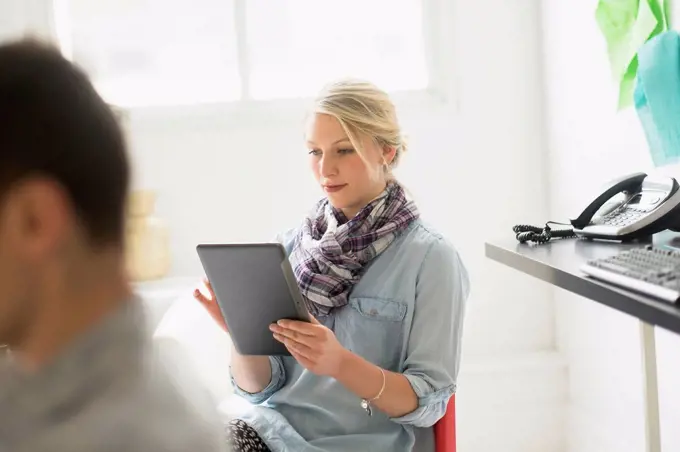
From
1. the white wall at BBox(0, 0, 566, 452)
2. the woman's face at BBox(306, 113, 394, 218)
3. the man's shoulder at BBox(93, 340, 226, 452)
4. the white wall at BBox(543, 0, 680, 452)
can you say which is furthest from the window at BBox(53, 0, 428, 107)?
the man's shoulder at BBox(93, 340, 226, 452)

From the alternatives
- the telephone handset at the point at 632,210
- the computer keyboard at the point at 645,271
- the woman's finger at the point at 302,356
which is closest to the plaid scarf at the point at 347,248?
the woman's finger at the point at 302,356

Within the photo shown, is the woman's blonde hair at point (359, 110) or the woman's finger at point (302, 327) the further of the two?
the woman's blonde hair at point (359, 110)

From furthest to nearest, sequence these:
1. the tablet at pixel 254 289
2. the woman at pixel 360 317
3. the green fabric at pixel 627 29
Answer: the green fabric at pixel 627 29, the woman at pixel 360 317, the tablet at pixel 254 289

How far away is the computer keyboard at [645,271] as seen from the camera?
2.65 ft

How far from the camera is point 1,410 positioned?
17.3 inches

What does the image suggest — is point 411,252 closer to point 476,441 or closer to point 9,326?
point 9,326

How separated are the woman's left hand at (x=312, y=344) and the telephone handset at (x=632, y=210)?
52 cm

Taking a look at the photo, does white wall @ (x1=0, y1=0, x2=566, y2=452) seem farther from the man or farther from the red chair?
the man

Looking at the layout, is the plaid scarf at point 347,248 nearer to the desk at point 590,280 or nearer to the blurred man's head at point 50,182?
the desk at point 590,280

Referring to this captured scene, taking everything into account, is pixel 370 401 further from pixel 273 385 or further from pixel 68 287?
pixel 68 287

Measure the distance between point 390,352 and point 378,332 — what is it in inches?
1.9

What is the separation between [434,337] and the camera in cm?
129

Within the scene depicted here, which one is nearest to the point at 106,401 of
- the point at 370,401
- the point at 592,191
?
the point at 370,401

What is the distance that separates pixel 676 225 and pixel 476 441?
54.3 inches
